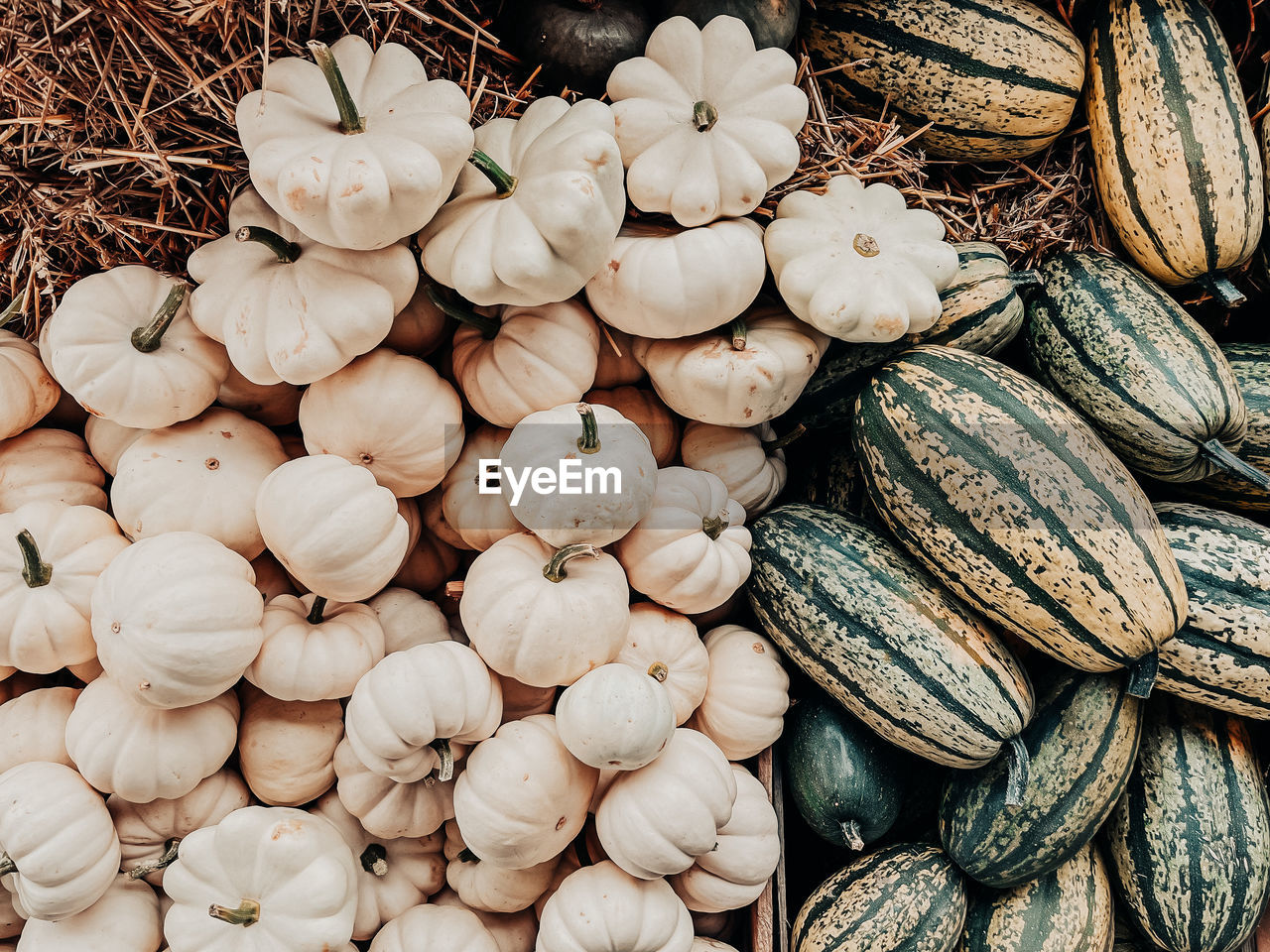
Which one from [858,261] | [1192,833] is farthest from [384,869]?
[1192,833]

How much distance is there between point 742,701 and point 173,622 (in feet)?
3.27

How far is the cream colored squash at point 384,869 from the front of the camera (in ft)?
5.02

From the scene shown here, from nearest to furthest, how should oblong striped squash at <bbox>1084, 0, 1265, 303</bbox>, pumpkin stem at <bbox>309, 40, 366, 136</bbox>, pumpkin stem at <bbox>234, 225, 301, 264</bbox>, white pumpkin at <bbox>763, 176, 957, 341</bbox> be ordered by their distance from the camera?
1. pumpkin stem at <bbox>309, 40, 366, 136</bbox>
2. pumpkin stem at <bbox>234, 225, 301, 264</bbox>
3. white pumpkin at <bbox>763, 176, 957, 341</bbox>
4. oblong striped squash at <bbox>1084, 0, 1265, 303</bbox>

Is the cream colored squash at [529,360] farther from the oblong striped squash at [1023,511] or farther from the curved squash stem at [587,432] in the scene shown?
the oblong striped squash at [1023,511]

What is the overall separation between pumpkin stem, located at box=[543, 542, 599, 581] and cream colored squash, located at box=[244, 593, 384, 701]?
1.15ft

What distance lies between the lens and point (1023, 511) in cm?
152

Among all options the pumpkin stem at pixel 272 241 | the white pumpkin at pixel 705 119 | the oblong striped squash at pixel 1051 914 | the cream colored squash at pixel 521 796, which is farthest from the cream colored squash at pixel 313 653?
the oblong striped squash at pixel 1051 914

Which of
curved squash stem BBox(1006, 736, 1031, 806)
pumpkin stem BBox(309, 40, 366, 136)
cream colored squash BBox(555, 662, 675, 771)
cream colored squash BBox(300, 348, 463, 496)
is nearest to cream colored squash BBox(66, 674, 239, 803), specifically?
cream colored squash BBox(300, 348, 463, 496)

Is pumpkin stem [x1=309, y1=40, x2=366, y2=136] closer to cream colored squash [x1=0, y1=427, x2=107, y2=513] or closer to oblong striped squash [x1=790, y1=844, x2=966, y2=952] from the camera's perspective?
cream colored squash [x1=0, y1=427, x2=107, y2=513]

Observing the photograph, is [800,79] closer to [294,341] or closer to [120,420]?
[294,341]

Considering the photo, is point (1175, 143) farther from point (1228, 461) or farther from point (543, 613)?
point (543, 613)

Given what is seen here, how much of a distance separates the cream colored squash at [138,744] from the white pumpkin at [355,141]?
83 cm

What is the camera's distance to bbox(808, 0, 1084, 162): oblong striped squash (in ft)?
5.90

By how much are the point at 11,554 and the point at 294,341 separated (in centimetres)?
60
